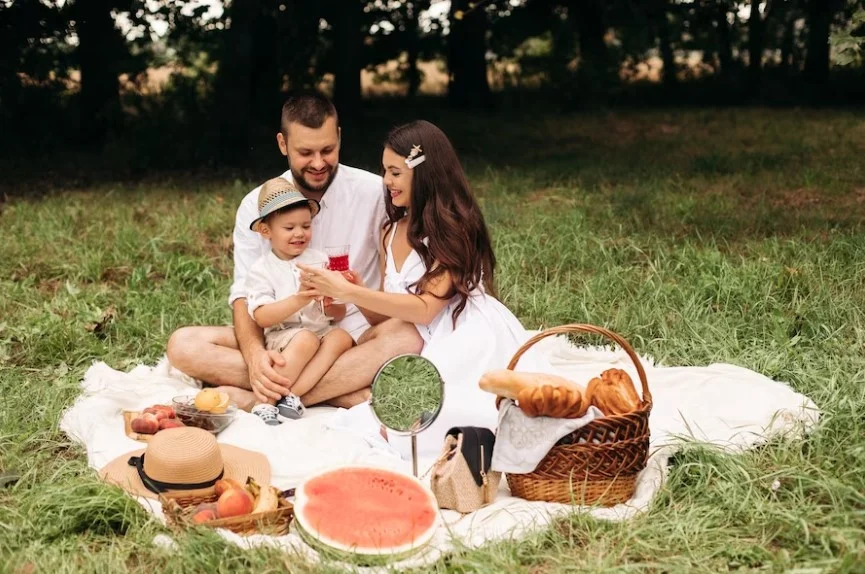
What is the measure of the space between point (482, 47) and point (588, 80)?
1.91 metres

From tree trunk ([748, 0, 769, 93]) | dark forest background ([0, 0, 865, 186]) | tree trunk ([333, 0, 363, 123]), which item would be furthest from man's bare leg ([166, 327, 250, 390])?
tree trunk ([748, 0, 769, 93])

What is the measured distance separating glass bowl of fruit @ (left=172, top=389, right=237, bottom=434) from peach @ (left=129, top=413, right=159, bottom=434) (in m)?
0.15

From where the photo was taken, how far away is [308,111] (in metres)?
4.59

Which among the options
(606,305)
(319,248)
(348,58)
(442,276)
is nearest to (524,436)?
(442,276)

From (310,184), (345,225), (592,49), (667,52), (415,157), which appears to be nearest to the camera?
(415,157)

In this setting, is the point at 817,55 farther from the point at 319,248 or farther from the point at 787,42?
the point at 319,248

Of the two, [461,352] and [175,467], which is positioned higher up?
[461,352]

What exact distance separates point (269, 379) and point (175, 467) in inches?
41.0

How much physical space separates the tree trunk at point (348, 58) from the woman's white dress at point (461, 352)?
337 inches

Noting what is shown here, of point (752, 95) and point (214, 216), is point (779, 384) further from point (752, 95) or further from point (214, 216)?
point (752, 95)

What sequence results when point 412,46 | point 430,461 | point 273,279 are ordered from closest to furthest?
point 430,461 → point 273,279 → point 412,46

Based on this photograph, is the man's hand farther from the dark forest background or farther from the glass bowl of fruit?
the dark forest background

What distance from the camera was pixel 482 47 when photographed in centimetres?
1678

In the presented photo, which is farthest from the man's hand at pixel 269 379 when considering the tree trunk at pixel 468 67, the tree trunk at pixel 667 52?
the tree trunk at pixel 667 52
